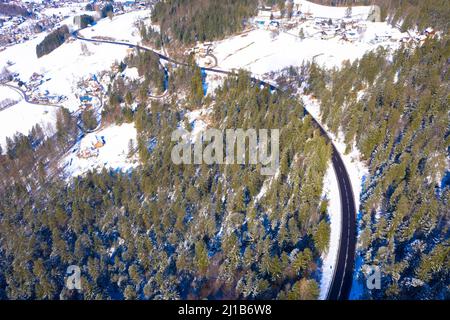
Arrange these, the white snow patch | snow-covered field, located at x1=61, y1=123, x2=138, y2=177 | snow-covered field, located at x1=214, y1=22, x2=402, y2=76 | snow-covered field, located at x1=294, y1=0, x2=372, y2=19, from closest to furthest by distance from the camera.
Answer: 1. snow-covered field, located at x1=61, y1=123, x2=138, y2=177
2. the white snow patch
3. snow-covered field, located at x1=214, y1=22, x2=402, y2=76
4. snow-covered field, located at x1=294, y1=0, x2=372, y2=19

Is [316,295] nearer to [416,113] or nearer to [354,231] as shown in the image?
[354,231]

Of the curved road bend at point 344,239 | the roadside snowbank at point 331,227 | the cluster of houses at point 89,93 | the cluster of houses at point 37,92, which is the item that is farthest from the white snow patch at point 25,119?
the curved road bend at point 344,239

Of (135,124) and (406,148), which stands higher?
(406,148)

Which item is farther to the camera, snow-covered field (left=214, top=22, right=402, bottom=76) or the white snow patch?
snow-covered field (left=214, top=22, right=402, bottom=76)

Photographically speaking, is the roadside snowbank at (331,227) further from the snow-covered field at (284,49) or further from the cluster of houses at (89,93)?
the cluster of houses at (89,93)

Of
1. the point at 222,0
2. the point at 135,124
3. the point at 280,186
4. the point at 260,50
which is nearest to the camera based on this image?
the point at 280,186

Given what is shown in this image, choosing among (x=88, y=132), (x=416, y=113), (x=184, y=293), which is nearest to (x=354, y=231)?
(x=184, y=293)

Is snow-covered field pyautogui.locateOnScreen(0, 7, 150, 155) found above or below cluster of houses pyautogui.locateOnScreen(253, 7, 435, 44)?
→ below

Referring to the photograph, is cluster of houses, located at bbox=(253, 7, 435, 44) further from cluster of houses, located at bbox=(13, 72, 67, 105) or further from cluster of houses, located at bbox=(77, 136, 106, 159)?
cluster of houses, located at bbox=(13, 72, 67, 105)

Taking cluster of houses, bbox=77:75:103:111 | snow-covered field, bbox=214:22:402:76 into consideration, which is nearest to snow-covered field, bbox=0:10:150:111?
cluster of houses, bbox=77:75:103:111
